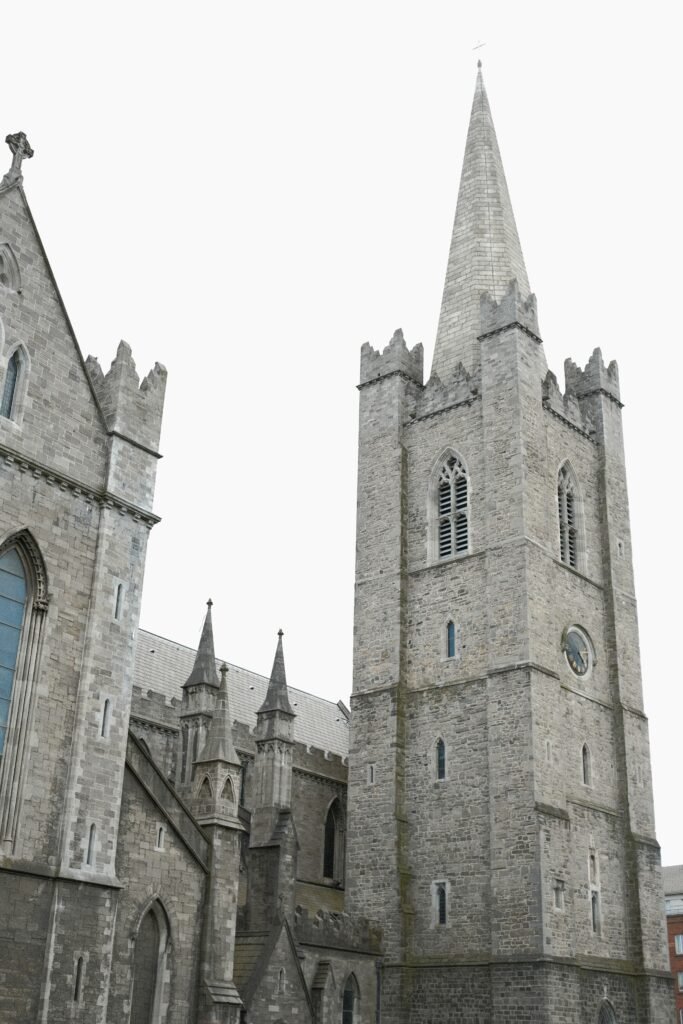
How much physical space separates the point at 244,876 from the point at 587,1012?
34.3 feet

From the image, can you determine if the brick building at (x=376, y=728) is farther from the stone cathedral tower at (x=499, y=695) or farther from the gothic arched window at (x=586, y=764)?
the gothic arched window at (x=586, y=764)

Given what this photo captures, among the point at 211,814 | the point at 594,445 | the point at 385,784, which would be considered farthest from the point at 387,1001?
the point at 594,445

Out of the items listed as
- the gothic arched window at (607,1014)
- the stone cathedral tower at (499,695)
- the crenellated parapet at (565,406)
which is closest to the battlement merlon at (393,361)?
the stone cathedral tower at (499,695)

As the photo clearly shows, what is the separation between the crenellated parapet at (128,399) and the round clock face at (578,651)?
17254mm

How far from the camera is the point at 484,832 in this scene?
33.0 m

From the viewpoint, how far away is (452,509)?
38281 millimetres

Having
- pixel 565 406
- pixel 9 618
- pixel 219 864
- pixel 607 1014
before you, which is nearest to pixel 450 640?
pixel 565 406

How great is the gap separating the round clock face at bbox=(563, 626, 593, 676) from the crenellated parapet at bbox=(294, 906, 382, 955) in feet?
34.3

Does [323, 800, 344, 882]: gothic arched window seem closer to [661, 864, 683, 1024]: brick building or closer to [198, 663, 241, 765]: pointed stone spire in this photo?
[198, 663, 241, 765]: pointed stone spire

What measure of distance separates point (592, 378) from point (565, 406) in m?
2.83

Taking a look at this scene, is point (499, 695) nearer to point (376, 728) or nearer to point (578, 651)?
point (578, 651)

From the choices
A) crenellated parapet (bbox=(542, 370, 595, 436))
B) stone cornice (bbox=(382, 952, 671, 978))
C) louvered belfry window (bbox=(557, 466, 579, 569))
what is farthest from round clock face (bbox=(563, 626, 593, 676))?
stone cornice (bbox=(382, 952, 671, 978))

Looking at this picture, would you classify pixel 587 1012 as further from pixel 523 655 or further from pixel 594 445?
pixel 594 445

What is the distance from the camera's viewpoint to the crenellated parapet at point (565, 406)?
130 ft
